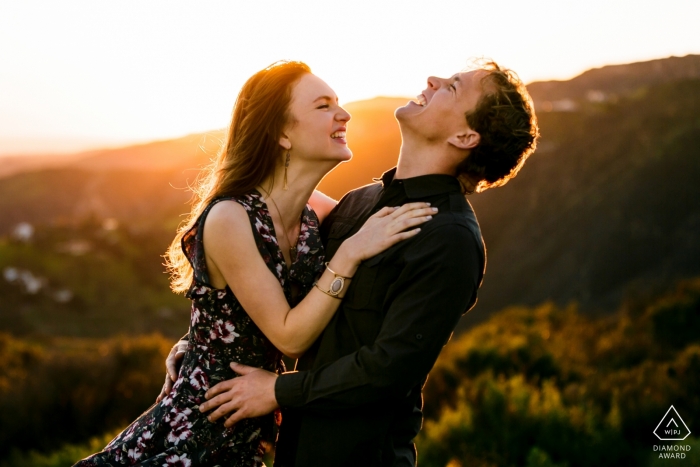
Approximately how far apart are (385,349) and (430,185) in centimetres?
83

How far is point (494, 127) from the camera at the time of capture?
293 cm

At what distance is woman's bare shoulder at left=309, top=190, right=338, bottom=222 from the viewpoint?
3.37m

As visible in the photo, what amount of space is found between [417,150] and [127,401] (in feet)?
20.5

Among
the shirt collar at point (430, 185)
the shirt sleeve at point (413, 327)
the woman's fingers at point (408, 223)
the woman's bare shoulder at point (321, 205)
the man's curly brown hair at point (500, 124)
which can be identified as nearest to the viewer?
the shirt sleeve at point (413, 327)

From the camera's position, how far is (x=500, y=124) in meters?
2.93

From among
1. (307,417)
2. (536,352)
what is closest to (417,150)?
(307,417)

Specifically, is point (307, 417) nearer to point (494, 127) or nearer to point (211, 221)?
point (211, 221)

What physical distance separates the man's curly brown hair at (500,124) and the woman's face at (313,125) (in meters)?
0.62

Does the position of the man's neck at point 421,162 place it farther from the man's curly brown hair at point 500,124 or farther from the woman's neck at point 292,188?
the woman's neck at point 292,188

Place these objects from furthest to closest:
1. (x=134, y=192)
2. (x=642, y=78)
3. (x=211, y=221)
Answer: (x=134, y=192) → (x=642, y=78) → (x=211, y=221)

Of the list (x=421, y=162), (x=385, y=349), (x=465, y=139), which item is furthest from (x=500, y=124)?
(x=385, y=349)

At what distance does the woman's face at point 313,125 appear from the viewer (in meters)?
2.98

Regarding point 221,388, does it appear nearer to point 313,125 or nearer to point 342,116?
point 313,125

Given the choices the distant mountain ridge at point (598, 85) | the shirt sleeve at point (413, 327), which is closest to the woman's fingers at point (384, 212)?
the shirt sleeve at point (413, 327)
